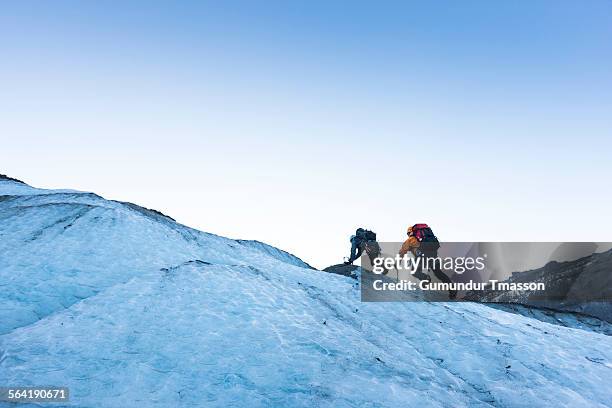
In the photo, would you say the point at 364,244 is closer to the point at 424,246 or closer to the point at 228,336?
the point at 424,246

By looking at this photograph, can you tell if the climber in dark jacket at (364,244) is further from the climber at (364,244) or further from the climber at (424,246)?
the climber at (424,246)

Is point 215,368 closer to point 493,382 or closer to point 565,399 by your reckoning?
point 493,382

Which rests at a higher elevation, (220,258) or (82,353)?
(220,258)

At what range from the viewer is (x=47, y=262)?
1148 cm

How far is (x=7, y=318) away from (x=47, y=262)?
7.74 ft

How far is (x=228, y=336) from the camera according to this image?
880cm

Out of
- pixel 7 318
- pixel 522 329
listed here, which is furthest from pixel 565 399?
pixel 7 318

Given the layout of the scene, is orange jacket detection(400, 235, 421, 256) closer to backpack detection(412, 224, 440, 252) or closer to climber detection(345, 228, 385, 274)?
backpack detection(412, 224, 440, 252)

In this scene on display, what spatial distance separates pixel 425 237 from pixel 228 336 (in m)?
8.41

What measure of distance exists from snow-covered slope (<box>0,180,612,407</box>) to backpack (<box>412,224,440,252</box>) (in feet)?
6.83

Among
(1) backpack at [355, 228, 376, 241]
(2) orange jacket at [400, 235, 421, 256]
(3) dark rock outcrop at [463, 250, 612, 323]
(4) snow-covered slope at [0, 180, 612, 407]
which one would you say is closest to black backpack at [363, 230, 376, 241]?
(1) backpack at [355, 228, 376, 241]

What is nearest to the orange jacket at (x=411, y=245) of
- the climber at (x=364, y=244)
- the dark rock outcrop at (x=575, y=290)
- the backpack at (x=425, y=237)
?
the backpack at (x=425, y=237)

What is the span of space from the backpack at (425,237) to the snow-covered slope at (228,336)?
6.83 ft

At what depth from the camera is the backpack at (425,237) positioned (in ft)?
48.4
